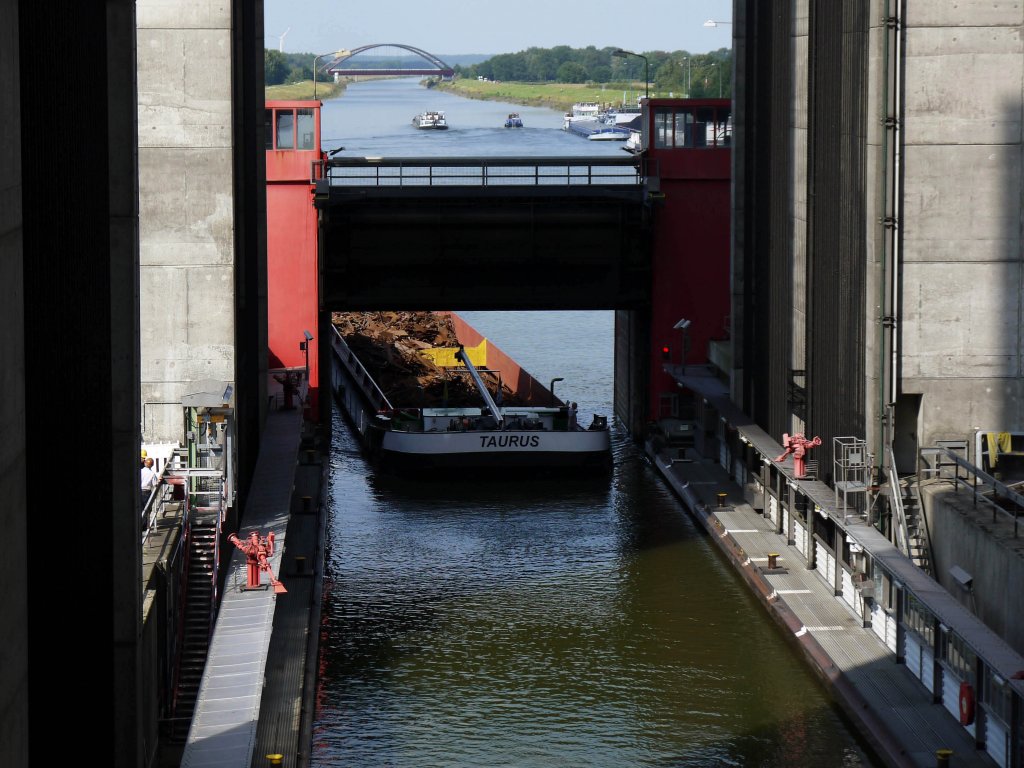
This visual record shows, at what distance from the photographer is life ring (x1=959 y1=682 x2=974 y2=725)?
1933 centimetres

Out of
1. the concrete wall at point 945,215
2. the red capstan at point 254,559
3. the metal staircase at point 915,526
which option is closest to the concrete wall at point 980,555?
the metal staircase at point 915,526

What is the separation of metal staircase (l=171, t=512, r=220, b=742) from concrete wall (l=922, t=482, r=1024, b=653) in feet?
33.7

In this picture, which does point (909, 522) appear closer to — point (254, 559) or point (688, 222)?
point (254, 559)

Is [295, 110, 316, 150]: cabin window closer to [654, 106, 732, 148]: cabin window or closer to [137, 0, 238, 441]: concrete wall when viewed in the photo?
[654, 106, 732, 148]: cabin window

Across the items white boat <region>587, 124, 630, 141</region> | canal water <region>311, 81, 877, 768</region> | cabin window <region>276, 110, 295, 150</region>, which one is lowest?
canal water <region>311, 81, 877, 768</region>

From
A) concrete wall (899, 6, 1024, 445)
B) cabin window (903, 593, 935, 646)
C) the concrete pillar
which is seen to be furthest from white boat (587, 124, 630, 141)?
the concrete pillar

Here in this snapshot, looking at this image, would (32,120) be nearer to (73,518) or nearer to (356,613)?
(73,518)

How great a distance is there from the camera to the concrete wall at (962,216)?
25531 millimetres

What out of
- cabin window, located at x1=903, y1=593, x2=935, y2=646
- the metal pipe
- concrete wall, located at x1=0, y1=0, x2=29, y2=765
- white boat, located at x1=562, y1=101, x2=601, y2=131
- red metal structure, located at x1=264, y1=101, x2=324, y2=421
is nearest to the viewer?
concrete wall, located at x1=0, y1=0, x2=29, y2=765

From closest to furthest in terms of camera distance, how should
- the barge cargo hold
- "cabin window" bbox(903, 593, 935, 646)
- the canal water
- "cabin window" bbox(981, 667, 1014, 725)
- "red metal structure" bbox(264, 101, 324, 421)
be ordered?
1. "cabin window" bbox(981, 667, 1014, 725)
2. "cabin window" bbox(903, 593, 935, 646)
3. the canal water
4. the barge cargo hold
5. "red metal structure" bbox(264, 101, 324, 421)

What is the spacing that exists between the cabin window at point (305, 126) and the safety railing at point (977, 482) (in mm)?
20606

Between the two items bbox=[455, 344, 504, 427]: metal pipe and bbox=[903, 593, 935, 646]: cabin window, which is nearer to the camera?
bbox=[903, 593, 935, 646]: cabin window

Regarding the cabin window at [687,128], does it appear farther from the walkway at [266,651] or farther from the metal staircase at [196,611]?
the metal staircase at [196,611]

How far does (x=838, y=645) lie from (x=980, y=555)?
2414 millimetres
